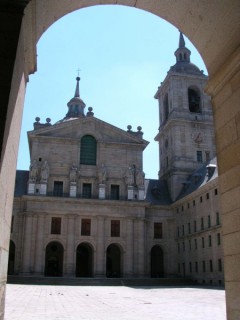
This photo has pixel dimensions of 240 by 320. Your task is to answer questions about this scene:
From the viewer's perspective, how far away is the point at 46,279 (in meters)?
43.2

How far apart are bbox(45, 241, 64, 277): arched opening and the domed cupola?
32.3 meters

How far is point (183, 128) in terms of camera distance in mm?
59000

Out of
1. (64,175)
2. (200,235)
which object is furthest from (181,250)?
(64,175)

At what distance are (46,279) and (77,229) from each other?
8.85m

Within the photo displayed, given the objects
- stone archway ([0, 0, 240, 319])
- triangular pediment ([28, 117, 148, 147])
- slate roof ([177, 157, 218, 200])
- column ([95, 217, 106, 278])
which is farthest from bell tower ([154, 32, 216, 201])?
stone archway ([0, 0, 240, 319])

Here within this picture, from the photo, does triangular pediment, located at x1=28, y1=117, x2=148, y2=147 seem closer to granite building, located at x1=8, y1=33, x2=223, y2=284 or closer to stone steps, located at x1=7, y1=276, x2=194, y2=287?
granite building, located at x1=8, y1=33, x2=223, y2=284

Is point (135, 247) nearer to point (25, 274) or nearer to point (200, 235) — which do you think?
point (200, 235)

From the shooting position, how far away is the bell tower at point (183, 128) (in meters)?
57.9

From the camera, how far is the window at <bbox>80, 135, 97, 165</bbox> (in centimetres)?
5481

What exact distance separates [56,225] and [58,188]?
510 centimetres

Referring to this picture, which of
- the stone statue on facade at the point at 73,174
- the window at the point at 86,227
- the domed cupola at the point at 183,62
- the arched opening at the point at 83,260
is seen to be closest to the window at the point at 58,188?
the stone statue on facade at the point at 73,174

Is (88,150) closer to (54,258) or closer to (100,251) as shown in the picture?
(100,251)

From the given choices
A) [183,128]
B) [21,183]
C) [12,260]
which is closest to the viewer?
[12,260]

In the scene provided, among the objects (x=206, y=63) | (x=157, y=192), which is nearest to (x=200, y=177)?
(x=157, y=192)
